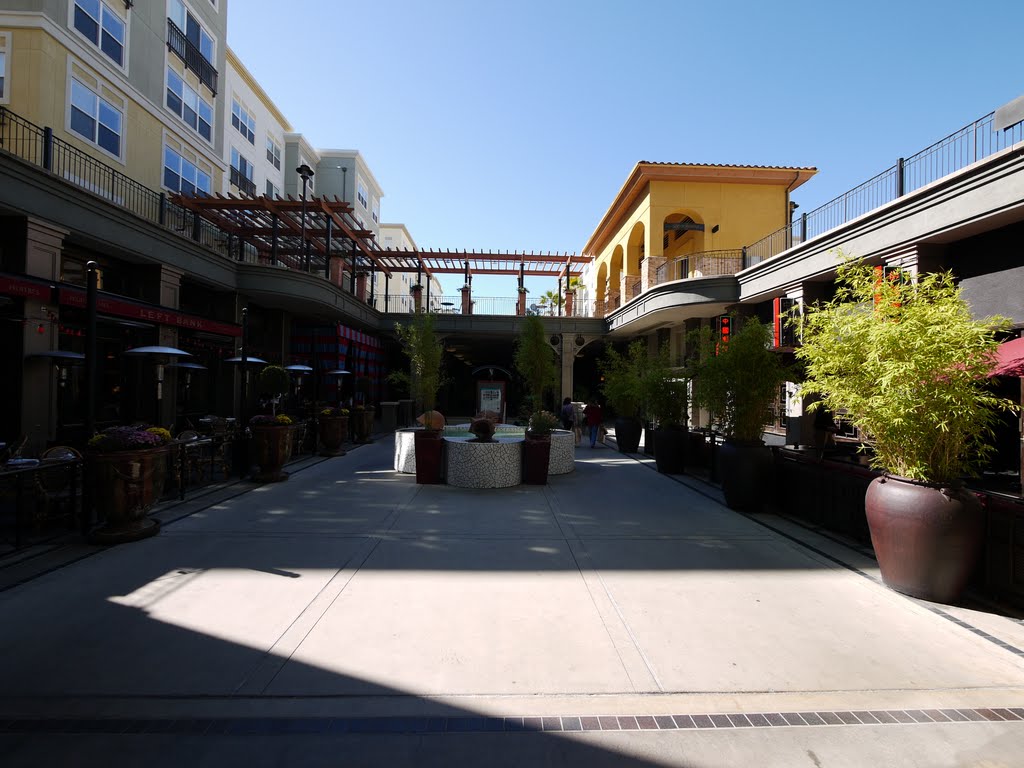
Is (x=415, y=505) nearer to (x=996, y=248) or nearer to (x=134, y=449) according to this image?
(x=134, y=449)

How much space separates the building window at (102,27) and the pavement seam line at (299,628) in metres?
→ 17.7

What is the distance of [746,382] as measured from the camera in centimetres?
815

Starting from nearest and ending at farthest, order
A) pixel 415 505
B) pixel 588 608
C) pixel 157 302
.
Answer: pixel 588 608 → pixel 415 505 → pixel 157 302

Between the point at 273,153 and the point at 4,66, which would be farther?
the point at 273,153

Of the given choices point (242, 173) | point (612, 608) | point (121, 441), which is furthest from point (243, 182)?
point (612, 608)

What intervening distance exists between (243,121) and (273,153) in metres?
4.44

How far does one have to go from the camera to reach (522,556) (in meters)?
5.94

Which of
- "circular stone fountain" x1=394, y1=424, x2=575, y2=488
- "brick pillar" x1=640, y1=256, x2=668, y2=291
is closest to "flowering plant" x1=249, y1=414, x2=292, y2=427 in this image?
"circular stone fountain" x1=394, y1=424, x2=575, y2=488

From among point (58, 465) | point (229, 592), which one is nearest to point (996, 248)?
point (229, 592)

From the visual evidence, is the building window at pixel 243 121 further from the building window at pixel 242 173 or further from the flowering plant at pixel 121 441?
the flowering plant at pixel 121 441

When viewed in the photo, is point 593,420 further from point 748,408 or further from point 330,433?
point 748,408

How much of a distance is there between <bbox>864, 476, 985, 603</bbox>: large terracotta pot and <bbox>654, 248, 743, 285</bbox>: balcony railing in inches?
555

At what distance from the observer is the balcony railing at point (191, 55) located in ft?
59.7

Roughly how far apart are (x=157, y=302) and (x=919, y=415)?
53.4 feet
